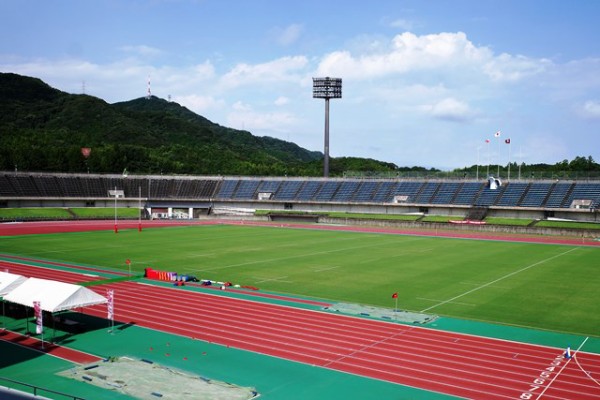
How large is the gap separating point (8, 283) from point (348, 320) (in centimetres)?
1473

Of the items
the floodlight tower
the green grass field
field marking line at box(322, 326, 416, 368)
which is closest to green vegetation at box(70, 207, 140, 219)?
the green grass field

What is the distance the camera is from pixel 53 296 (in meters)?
20.9

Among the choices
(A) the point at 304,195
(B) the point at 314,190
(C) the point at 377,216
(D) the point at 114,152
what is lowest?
(C) the point at 377,216

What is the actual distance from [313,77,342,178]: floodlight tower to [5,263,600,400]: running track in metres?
77.9

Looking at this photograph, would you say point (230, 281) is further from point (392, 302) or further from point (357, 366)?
point (357, 366)

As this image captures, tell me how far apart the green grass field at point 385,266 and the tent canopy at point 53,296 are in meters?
11.9

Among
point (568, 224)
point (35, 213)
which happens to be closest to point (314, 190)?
point (568, 224)

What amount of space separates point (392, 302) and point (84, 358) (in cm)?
1502

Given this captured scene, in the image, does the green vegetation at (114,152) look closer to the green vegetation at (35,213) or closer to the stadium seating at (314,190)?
the stadium seating at (314,190)

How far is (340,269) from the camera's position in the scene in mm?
38000

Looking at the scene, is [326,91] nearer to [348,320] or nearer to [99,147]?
[99,147]

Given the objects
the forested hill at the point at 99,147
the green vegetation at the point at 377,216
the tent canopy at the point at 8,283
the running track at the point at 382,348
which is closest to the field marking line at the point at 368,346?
the running track at the point at 382,348

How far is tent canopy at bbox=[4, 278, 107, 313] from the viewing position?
20500 mm

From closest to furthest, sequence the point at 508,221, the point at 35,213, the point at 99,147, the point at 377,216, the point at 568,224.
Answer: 1. the point at 568,224
2. the point at 508,221
3. the point at 35,213
4. the point at 377,216
5. the point at 99,147
